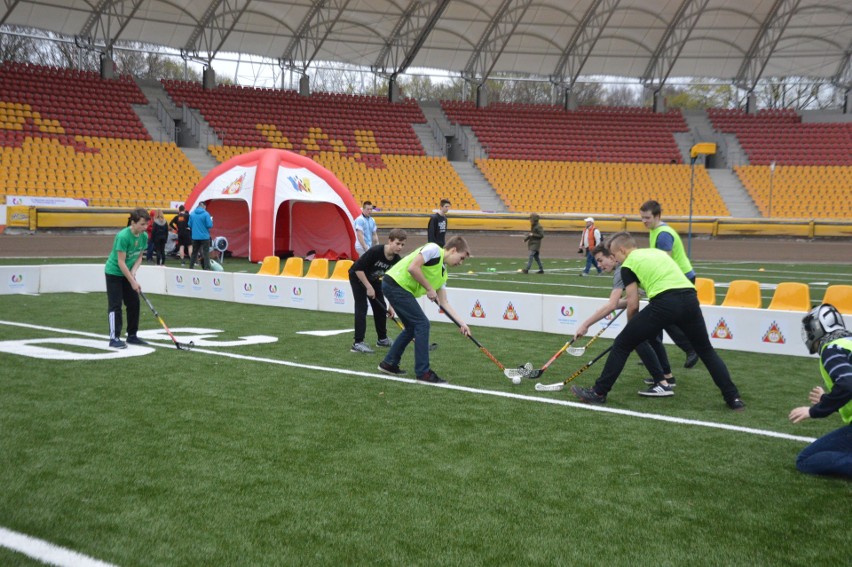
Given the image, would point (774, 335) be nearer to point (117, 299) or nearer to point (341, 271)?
point (341, 271)

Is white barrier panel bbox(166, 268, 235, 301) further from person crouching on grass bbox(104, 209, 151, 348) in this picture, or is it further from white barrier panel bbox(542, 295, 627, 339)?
white barrier panel bbox(542, 295, 627, 339)

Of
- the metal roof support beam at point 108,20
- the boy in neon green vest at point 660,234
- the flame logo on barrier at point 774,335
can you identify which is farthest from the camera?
the metal roof support beam at point 108,20

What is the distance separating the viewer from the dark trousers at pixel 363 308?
35.4ft

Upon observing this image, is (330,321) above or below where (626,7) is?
below

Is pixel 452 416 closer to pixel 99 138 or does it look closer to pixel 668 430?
pixel 668 430

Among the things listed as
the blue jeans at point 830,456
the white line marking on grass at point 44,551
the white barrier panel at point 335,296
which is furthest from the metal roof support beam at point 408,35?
the white line marking on grass at point 44,551

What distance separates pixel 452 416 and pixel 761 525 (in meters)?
3.02

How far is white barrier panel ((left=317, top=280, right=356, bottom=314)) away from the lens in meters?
15.1

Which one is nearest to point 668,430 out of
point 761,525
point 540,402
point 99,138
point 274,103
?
point 540,402

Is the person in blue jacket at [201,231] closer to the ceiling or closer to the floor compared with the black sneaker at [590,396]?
closer to the ceiling

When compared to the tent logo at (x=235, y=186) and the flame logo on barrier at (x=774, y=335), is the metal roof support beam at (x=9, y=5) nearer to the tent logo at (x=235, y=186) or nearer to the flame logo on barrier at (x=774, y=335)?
the tent logo at (x=235, y=186)

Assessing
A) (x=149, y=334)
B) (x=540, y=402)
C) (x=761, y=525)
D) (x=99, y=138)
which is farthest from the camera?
(x=99, y=138)

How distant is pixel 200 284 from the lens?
17.6 metres

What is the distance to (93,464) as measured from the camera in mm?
5586
